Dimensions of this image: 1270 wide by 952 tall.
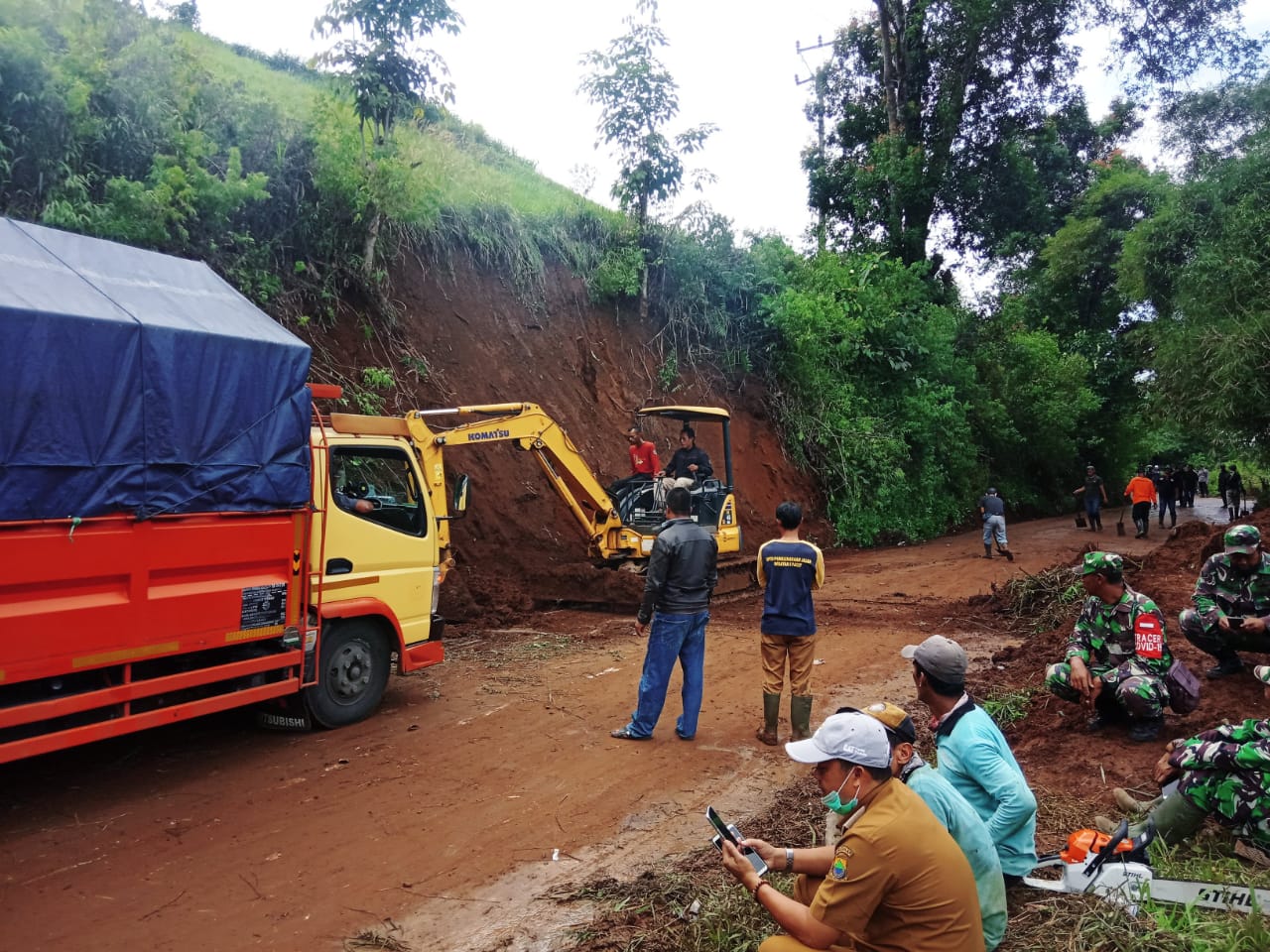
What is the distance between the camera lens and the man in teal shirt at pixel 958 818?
3092 millimetres

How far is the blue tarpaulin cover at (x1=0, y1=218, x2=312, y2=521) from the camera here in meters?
4.67

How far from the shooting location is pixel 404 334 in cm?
1395

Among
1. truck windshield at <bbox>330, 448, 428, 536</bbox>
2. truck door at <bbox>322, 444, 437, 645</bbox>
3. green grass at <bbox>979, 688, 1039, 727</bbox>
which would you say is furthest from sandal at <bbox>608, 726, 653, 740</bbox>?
green grass at <bbox>979, 688, 1039, 727</bbox>

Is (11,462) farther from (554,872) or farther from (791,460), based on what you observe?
(791,460)

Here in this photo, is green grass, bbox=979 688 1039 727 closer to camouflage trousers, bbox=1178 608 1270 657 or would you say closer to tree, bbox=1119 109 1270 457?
camouflage trousers, bbox=1178 608 1270 657

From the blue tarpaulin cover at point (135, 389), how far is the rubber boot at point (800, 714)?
3.96 m

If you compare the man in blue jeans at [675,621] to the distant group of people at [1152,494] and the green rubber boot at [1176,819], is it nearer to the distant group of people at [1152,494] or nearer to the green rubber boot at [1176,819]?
the green rubber boot at [1176,819]

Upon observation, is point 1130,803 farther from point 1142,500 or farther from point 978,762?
point 1142,500

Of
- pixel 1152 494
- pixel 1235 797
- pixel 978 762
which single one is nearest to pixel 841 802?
pixel 978 762

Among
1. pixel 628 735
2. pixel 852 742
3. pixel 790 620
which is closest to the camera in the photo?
pixel 852 742

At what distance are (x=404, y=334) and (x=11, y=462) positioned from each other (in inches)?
380

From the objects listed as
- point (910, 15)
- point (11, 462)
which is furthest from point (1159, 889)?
point (910, 15)

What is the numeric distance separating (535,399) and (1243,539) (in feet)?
37.9

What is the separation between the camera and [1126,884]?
139 inches
